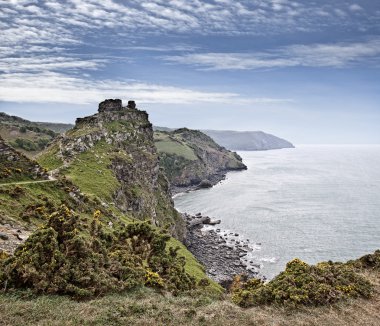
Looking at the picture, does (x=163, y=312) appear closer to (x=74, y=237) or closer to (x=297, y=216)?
(x=74, y=237)

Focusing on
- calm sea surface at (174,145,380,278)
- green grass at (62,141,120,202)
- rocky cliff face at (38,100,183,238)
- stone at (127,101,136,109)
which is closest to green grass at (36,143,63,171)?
rocky cliff face at (38,100,183,238)

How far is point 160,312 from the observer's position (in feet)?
67.3

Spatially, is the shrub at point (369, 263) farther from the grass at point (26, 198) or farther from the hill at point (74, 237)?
the grass at point (26, 198)

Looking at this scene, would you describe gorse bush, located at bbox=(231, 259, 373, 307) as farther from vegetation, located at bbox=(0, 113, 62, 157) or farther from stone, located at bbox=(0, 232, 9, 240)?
vegetation, located at bbox=(0, 113, 62, 157)

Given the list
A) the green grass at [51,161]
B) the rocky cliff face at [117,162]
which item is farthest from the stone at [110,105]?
the green grass at [51,161]

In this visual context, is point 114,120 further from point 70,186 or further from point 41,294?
point 41,294

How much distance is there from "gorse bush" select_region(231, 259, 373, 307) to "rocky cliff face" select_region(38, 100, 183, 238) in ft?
92.5

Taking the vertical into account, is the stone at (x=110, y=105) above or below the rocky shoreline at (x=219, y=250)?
above

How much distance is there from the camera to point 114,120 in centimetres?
11806

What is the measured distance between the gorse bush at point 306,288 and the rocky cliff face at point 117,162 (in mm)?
28199

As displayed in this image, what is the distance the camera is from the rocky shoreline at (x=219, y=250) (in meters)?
82.0

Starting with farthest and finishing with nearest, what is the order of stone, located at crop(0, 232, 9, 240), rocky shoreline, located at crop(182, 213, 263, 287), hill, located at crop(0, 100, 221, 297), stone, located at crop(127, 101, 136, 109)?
stone, located at crop(127, 101, 136, 109) < rocky shoreline, located at crop(182, 213, 263, 287) < stone, located at crop(0, 232, 9, 240) < hill, located at crop(0, 100, 221, 297)

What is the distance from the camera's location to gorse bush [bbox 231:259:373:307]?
78.9ft

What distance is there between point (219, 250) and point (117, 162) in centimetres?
3696
